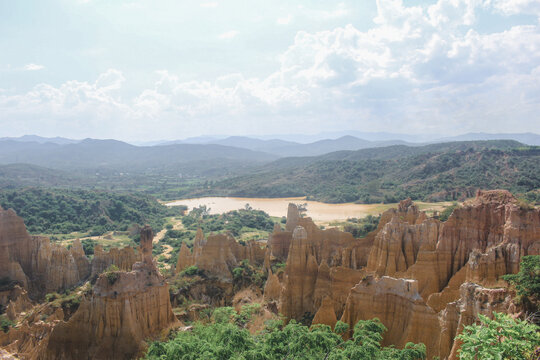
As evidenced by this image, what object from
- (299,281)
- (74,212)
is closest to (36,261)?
(299,281)

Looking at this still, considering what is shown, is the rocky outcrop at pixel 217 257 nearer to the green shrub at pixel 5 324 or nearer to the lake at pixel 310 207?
the green shrub at pixel 5 324

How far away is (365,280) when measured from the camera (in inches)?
846

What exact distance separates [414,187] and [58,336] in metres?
104

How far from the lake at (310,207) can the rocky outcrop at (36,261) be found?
199ft

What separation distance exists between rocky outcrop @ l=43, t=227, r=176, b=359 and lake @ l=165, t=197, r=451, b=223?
65.6 metres

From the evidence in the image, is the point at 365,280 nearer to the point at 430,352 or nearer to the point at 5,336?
the point at 430,352

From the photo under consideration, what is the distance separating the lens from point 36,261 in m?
39.2

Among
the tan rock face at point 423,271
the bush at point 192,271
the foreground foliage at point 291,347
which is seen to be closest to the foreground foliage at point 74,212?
the bush at point 192,271

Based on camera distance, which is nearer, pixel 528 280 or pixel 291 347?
pixel 291 347

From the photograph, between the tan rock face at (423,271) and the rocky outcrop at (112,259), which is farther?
the rocky outcrop at (112,259)

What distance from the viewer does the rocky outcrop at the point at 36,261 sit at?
36.8 metres

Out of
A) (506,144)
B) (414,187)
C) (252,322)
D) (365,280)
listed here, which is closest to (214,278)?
(252,322)

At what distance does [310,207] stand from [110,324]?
9639 centimetres

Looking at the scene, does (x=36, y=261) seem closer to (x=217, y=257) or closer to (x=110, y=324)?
(x=217, y=257)
